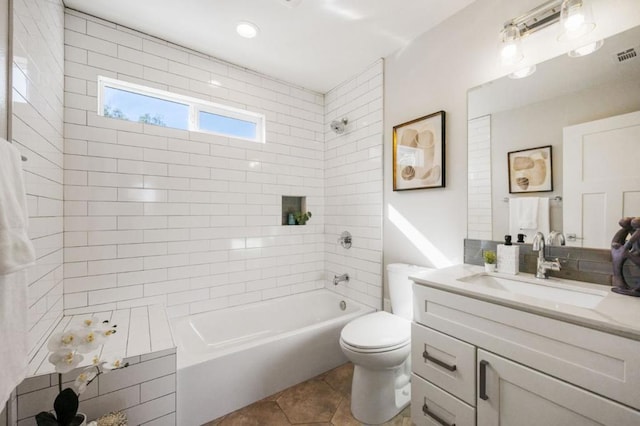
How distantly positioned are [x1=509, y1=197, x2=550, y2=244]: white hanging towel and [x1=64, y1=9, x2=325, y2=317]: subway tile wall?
1799 mm

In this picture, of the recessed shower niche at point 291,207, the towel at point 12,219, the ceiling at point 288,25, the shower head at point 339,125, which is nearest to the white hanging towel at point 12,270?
the towel at point 12,219

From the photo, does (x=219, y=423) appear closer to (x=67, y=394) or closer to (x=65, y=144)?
(x=67, y=394)

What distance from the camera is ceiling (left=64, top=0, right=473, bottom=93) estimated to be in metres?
1.70

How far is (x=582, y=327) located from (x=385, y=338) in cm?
91

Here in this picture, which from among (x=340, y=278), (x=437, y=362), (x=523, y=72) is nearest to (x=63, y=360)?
(x=437, y=362)

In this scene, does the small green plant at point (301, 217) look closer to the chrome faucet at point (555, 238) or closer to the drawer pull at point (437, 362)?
the drawer pull at point (437, 362)

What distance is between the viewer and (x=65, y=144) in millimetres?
1745

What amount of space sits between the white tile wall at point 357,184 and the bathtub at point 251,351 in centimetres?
27

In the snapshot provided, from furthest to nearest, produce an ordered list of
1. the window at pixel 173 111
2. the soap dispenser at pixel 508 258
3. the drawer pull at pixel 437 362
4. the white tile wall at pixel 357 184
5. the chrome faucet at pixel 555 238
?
1. the white tile wall at pixel 357 184
2. the window at pixel 173 111
3. the soap dispenser at pixel 508 258
4. the chrome faucet at pixel 555 238
5. the drawer pull at pixel 437 362

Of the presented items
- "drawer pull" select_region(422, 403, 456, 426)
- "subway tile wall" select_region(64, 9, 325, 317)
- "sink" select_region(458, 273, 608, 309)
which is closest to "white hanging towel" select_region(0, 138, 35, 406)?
"subway tile wall" select_region(64, 9, 325, 317)

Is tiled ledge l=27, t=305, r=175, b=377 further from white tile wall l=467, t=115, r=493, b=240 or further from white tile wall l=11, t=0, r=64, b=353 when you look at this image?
white tile wall l=467, t=115, r=493, b=240

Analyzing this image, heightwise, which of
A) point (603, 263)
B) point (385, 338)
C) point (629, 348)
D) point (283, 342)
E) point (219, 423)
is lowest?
point (219, 423)

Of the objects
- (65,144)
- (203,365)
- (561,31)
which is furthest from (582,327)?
(65,144)

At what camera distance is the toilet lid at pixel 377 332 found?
1.51m
